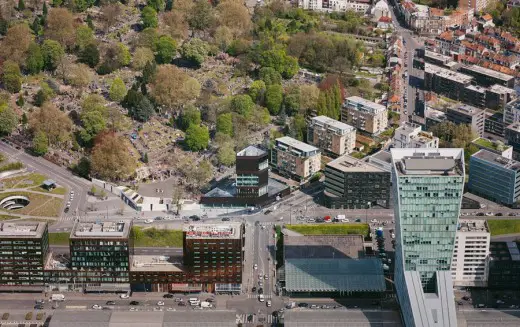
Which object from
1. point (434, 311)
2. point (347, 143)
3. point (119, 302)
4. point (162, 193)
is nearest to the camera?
point (434, 311)

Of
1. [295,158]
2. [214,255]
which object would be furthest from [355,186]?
[214,255]

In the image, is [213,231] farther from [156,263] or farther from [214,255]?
[156,263]

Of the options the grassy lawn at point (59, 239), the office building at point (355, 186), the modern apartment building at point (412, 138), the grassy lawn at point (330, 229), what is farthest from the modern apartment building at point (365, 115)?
the grassy lawn at point (59, 239)

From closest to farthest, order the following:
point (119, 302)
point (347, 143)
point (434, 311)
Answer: point (434, 311) → point (119, 302) → point (347, 143)

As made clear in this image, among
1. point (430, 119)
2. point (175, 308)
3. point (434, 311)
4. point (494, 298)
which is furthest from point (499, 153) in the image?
point (175, 308)

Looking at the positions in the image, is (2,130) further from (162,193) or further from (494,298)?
(494,298)

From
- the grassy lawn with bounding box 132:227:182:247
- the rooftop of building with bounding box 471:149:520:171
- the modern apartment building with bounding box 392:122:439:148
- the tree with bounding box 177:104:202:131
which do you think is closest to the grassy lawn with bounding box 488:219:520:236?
the rooftop of building with bounding box 471:149:520:171

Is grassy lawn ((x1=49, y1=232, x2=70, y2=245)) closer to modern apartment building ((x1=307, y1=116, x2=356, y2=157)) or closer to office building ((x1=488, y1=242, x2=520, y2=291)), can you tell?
modern apartment building ((x1=307, y1=116, x2=356, y2=157))
